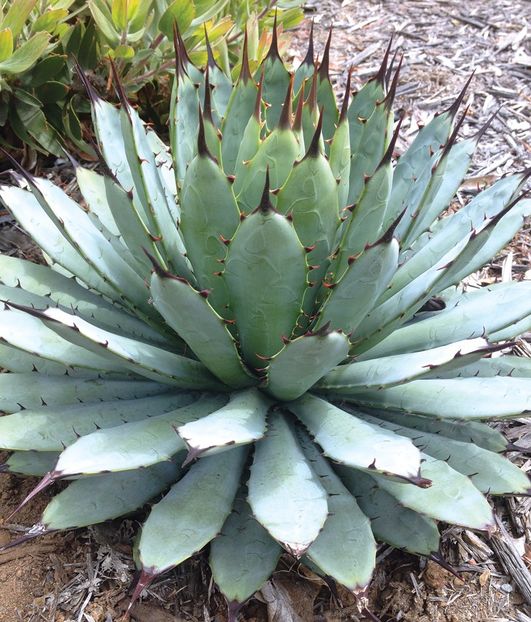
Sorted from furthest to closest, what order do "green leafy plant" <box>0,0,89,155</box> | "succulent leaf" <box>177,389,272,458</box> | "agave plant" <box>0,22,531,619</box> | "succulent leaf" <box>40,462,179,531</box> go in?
"green leafy plant" <box>0,0,89,155</box> < "succulent leaf" <box>40,462,179,531</box> < "agave plant" <box>0,22,531,619</box> < "succulent leaf" <box>177,389,272,458</box>

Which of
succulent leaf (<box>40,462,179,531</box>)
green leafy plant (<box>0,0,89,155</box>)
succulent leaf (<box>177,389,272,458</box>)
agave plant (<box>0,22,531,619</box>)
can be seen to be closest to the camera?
succulent leaf (<box>177,389,272,458</box>)

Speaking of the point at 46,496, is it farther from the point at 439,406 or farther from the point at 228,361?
the point at 439,406

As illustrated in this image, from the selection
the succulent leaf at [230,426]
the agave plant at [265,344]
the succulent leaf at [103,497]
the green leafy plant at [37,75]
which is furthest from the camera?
the green leafy plant at [37,75]

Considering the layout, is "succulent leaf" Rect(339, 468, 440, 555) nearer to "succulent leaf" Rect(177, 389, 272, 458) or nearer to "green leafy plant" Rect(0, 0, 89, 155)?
"succulent leaf" Rect(177, 389, 272, 458)

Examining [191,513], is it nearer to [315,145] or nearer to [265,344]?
[265,344]

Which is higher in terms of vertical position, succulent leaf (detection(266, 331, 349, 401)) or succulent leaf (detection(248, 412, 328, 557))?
succulent leaf (detection(266, 331, 349, 401))

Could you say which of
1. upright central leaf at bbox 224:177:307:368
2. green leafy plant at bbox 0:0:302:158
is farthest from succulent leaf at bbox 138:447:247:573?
green leafy plant at bbox 0:0:302:158

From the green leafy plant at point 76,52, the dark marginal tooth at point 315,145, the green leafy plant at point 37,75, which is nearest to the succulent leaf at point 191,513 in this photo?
the dark marginal tooth at point 315,145

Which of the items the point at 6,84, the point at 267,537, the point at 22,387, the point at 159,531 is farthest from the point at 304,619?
the point at 6,84

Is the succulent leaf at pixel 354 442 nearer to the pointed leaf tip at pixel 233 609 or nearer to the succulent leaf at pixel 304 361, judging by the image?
the succulent leaf at pixel 304 361
